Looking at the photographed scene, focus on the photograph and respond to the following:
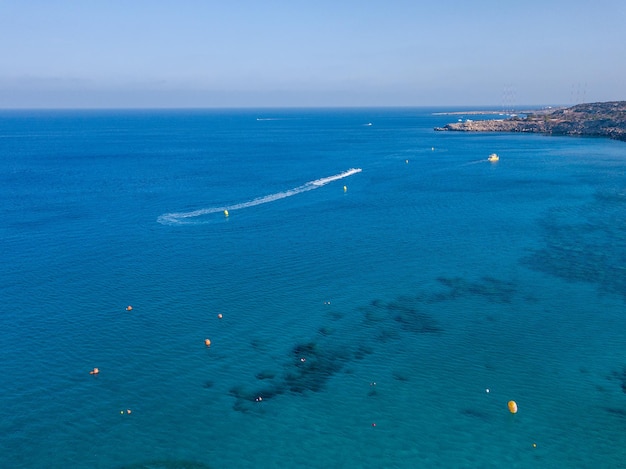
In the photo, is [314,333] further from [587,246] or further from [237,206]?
[237,206]

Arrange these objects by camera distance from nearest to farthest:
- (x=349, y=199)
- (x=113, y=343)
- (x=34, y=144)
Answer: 1. (x=113, y=343)
2. (x=349, y=199)
3. (x=34, y=144)

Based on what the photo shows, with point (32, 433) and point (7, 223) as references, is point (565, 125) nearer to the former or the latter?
point (7, 223)

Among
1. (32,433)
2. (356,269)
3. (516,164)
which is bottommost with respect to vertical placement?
(32,433)

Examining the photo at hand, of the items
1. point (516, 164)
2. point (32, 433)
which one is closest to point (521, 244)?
point (32, 433)

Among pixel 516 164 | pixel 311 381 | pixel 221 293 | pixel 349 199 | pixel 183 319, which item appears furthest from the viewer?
pixel 516 164

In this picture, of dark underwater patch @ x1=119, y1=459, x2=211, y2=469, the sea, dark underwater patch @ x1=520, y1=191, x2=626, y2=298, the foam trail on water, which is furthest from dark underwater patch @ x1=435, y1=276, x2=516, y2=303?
the foam trail on water

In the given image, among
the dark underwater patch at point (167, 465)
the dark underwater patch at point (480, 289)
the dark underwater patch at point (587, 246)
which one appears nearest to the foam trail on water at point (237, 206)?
the dark underwater patch at point (480, 289)

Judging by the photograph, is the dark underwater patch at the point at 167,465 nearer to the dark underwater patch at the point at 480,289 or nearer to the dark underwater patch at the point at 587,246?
the dark underwater patch at the point at 480,289

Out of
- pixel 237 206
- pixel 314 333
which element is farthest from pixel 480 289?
pixel 237 206

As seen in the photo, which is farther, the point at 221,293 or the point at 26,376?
the point at 221,293

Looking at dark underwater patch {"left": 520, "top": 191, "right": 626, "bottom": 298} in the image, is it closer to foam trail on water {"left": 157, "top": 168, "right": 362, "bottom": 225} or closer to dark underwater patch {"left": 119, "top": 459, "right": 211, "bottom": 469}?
dark underwater patch {"left": 119, "top": 459, "right": 211, "bottom": 469}
